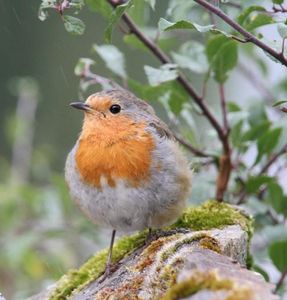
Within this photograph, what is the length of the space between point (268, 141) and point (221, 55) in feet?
1.58

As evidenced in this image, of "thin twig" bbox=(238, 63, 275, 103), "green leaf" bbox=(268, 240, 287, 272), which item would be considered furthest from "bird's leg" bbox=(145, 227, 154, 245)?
"thin twig" bbox=(238, 63, 275, 103)

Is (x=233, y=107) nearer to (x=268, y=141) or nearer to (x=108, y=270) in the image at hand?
(x=268, y=141)

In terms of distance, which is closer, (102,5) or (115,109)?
(102,5)

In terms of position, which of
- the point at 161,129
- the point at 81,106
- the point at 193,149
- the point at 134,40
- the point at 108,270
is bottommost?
the point at 108,270

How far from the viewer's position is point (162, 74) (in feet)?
12.8

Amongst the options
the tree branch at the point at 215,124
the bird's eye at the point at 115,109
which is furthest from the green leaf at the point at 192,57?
the bird's eye at the point at 115,109

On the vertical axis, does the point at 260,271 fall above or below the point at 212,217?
below

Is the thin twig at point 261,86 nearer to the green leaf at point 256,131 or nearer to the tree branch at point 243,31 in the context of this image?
the green leaf at point 256,131

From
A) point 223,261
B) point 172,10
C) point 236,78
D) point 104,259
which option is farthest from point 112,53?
point 236,78

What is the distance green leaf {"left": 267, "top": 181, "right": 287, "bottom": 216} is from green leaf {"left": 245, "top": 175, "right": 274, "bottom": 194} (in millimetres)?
33

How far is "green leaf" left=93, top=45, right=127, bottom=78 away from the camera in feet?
14.4

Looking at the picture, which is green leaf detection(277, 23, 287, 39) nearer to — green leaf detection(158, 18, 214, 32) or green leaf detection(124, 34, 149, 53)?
green leaf detection(158, 18, 214, 32)

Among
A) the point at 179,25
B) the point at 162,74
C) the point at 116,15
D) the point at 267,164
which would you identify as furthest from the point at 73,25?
the point at 267,164

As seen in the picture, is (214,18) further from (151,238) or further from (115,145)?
(151,238)
